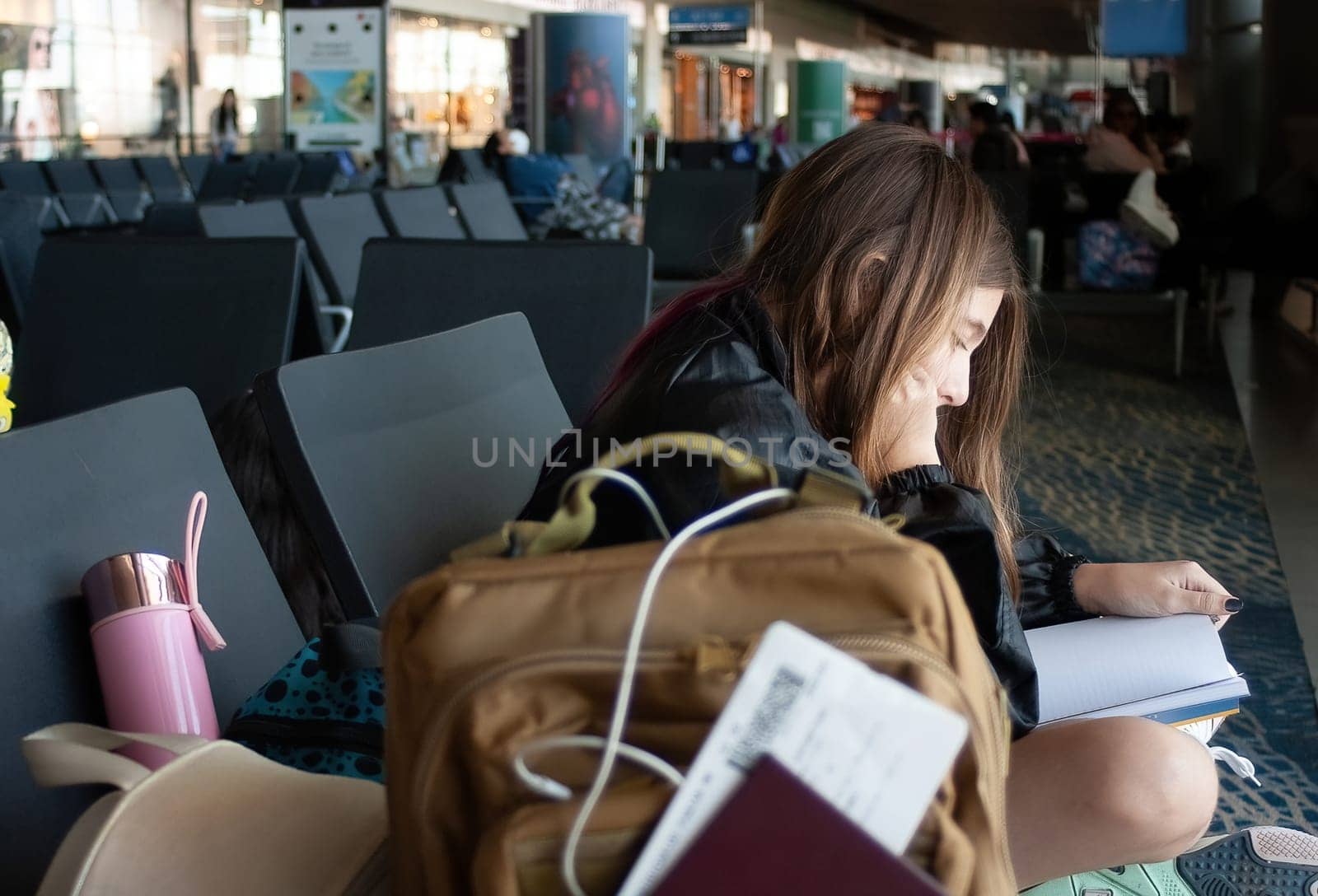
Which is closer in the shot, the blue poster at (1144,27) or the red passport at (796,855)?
the red passport at (796,855)

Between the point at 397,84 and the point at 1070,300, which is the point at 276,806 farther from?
the point at 397,84

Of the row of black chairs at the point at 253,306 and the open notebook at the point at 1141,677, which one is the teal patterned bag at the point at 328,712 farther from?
the row of black chairs at the point at 253,306

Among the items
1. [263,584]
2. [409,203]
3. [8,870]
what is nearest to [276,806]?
[8,870]

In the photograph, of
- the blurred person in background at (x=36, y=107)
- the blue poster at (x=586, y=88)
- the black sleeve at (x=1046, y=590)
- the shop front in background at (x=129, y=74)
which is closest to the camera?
the black sleeve at (x=1046, y=590)

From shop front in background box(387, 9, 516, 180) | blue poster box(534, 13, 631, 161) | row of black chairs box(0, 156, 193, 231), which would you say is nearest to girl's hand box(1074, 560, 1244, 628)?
row of black chairs box(0, 156, 193, 231)

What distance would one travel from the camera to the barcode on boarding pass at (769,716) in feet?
2.10

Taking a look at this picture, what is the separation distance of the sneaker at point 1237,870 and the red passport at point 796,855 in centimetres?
78

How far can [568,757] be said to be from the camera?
66 centimetres

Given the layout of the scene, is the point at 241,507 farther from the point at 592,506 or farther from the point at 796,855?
the point at 796,855

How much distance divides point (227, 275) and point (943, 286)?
1.47 metres

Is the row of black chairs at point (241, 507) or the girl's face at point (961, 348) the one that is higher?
the girl's face at point (961, 348)

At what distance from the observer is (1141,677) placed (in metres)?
1.32

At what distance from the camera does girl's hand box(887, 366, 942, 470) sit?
129 cm

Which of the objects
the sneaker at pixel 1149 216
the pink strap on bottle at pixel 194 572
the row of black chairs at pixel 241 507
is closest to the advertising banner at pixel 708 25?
the sneaker at pixel 1149 216
